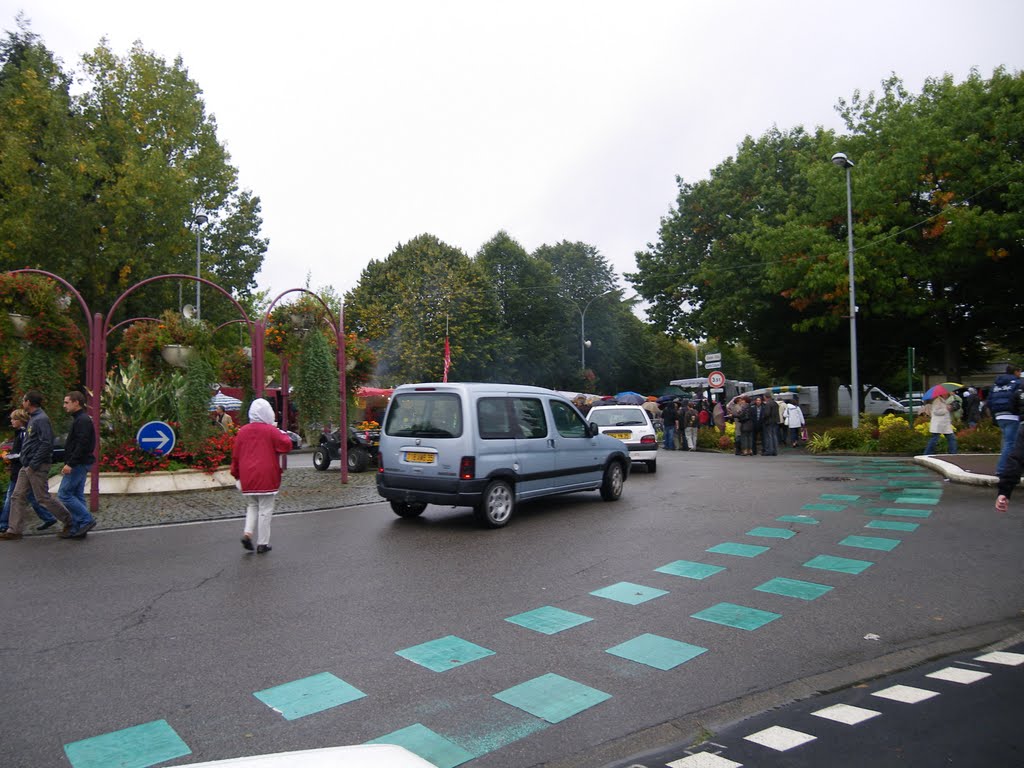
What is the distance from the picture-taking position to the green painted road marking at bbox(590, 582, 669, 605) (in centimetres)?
606

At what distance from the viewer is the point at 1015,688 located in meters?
4.09

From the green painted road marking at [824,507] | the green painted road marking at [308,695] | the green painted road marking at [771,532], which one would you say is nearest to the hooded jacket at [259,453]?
the green painted road marking at [308,695]

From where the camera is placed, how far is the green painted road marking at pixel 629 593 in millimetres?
6062

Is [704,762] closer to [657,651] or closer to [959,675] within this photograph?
[657,651]

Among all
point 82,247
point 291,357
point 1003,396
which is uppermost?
point 82,247

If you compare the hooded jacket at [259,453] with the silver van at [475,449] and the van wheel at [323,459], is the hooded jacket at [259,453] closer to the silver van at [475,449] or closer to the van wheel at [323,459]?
the silver van at [475,449]

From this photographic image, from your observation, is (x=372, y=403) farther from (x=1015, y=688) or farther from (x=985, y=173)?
(x=1015, y=688)

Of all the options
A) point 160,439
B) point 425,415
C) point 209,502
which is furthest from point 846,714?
point 160,439

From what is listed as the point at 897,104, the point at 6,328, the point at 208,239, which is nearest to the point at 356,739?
the point at 6,328

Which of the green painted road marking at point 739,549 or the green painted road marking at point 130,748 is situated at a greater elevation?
the green painted road marking at point 739,549

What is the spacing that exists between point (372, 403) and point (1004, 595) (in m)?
25.6

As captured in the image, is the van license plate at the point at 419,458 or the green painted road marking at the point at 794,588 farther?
the van license plate at the point at 419,458

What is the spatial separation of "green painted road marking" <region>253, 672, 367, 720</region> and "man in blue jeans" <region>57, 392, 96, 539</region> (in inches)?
235

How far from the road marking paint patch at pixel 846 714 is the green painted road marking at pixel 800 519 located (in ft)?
19.4
